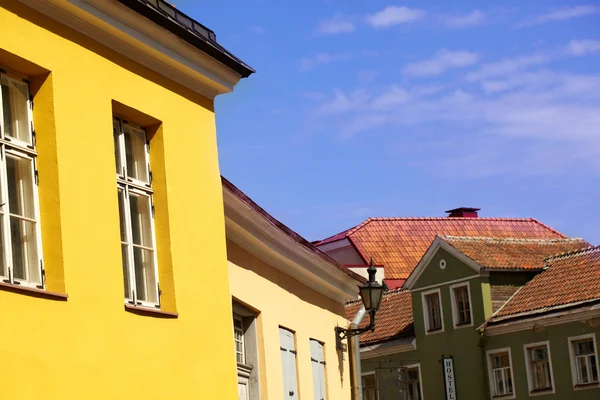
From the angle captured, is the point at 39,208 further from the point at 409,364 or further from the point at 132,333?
the point at 409,364

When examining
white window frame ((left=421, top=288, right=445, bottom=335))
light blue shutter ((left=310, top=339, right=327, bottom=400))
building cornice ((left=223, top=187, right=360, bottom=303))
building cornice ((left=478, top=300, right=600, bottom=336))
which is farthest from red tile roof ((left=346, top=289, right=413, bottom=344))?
light blue shutter ((left=310, top=339, right=327, bottom=400))

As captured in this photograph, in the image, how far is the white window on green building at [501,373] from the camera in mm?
37156

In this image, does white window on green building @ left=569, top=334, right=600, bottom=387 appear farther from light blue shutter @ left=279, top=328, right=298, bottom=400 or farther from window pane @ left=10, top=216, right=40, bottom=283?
window pane @ left=10, top=216, right=40, bottom=283

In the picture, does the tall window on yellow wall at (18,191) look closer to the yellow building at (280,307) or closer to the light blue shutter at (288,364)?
the yellow building at (280,307)

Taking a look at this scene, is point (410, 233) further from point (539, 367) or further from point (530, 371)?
point (539, 367)

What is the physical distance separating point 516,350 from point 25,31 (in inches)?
1203

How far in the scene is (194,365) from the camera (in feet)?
32.2

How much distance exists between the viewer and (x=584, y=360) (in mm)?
34625

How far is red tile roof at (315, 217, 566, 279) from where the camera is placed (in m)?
50.8

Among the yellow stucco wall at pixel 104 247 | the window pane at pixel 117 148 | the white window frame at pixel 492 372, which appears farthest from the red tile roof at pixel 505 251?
the window pane at pixel 117 148

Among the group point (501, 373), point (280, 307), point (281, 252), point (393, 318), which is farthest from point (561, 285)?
point (281, 252)

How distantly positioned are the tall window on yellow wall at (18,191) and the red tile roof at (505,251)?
3074 cm

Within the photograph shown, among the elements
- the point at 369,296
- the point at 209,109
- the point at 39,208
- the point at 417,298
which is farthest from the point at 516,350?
the point at 39,208

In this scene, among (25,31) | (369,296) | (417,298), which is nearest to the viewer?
(25,31)
